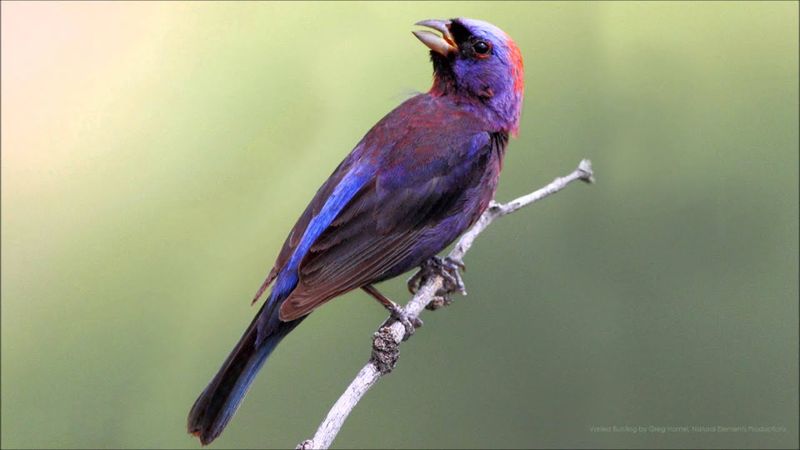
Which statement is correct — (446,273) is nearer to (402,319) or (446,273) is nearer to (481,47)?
(402,319)

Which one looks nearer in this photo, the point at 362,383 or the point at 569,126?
the point at 362,383

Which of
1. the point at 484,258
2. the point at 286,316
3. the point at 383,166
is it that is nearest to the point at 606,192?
the point at 484,258

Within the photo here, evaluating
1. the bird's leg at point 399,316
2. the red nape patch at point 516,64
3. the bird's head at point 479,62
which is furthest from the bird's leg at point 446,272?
the red nape patch at point 516,64

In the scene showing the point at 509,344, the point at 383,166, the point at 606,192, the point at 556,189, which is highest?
the point at 383,166

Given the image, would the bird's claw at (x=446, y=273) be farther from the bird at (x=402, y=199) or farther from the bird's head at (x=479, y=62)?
the bird's head at (x=479, y=62)

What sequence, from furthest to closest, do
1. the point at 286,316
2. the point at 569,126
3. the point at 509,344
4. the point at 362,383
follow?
1. the point at 569,126
2. the point at 509,344
3. the point at 286,316
4. the point at 362,383

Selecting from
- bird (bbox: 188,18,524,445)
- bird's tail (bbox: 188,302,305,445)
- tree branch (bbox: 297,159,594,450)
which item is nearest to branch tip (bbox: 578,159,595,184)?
tree branch (bbox: 297,159,594,450)

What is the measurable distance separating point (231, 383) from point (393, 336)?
2.36 feet

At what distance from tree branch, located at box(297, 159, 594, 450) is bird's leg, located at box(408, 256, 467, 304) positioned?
24mm

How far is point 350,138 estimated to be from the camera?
5895 millimetres

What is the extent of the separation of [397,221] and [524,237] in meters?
1.26

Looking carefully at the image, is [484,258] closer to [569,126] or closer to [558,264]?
[558,264]

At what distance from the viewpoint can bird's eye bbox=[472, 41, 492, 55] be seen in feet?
16.3

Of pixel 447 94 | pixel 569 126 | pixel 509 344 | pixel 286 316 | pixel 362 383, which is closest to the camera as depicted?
pixel 362 383
